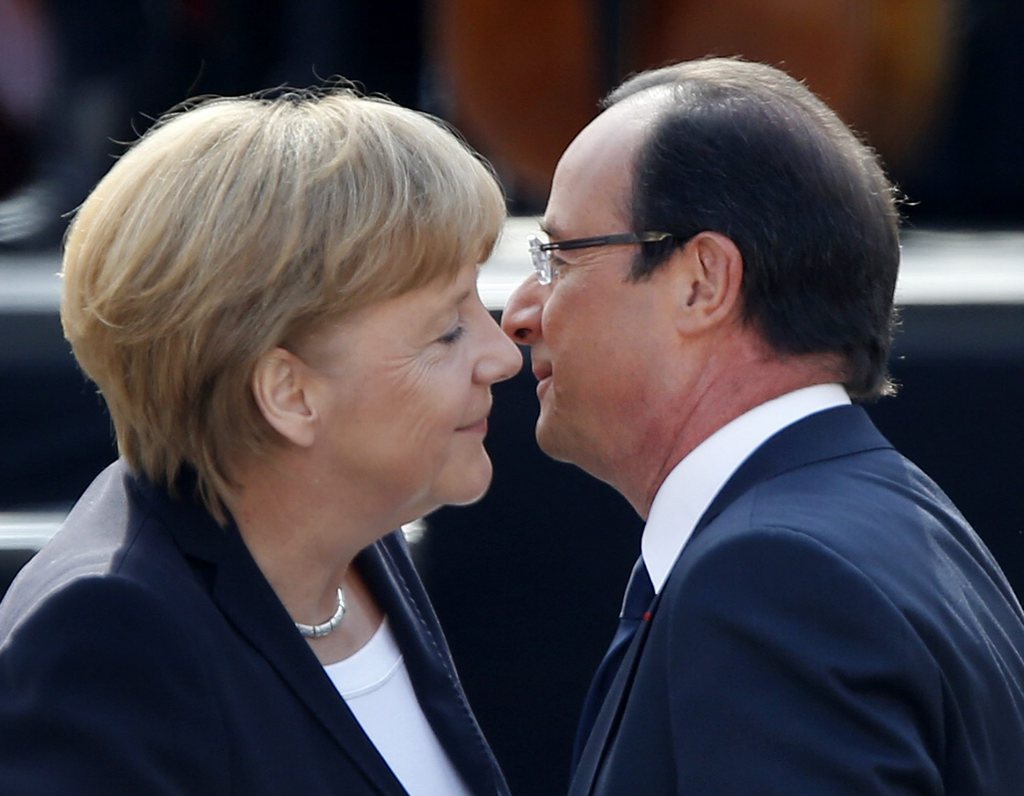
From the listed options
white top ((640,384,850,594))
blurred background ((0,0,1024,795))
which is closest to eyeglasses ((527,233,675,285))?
white top ((640,384,850,594))

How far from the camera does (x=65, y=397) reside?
2.86 meters

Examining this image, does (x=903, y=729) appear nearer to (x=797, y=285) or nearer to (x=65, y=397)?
(x=797, y=285)

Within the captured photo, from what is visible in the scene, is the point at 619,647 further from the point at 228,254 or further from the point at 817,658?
the point at 228,254

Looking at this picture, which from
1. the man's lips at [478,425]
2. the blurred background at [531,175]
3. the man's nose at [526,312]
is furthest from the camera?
the blurred background at [531,175]

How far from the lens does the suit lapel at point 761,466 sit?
5.35 ft

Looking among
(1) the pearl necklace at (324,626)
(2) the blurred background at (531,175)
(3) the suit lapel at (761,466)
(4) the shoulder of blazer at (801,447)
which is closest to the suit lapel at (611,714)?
(3) the suit lapel at (761,466)

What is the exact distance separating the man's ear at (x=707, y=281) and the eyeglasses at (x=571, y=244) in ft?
0.13

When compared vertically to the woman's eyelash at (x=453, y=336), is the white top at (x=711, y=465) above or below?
below

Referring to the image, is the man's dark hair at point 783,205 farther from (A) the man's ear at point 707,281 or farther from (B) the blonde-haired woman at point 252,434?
(B) the blonde-haired woman at point 252,434

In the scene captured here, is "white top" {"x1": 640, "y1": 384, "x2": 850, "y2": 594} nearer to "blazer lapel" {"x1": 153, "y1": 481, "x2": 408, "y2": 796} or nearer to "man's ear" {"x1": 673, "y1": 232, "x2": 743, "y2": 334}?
"man's ear" {"x1": 673, "y1": 232, "x2": 743, "y2": 334}

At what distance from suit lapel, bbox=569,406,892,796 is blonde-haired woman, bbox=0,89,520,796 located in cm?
23

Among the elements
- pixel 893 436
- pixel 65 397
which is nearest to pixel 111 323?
pixel 65 397

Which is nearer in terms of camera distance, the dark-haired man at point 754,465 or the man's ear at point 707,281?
the dark-haired man at point 754,465

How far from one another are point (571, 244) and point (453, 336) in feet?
0.65
